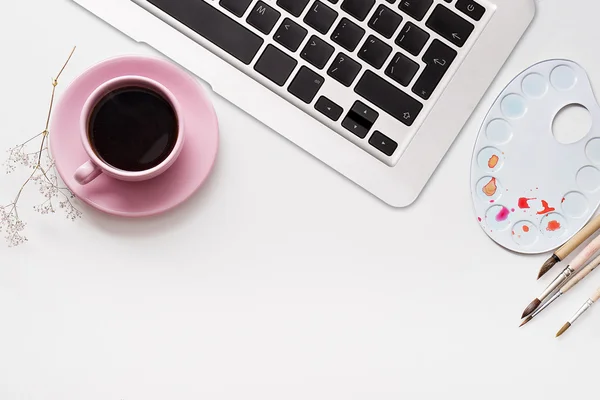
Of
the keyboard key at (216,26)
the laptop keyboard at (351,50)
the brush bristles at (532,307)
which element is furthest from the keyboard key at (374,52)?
the brush bristles at (532,307)

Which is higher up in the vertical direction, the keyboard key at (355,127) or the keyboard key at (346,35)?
the keyboard key at (346,35)

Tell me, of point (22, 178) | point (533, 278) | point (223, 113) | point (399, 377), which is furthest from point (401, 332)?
point (22, 178)

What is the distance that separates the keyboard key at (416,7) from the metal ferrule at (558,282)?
0.32 m

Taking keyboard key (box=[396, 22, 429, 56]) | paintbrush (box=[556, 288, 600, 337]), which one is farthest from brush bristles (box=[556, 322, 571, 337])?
keyboard key (box=[396, 22, 429, 56])

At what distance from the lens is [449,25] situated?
2.43ft

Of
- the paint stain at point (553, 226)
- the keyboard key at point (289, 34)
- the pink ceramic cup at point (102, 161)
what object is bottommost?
the pink ceramic cup at point (102, 161)

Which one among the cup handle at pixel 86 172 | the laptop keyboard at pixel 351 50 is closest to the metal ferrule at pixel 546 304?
the laptop keyboard at pixel 351 50

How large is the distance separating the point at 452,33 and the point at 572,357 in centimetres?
39

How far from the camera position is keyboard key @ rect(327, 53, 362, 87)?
2.40ft

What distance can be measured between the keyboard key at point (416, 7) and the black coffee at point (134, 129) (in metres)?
0.27

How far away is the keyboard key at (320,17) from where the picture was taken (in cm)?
73

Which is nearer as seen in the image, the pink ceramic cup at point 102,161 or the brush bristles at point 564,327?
the pink ceramic cup at point 102,161

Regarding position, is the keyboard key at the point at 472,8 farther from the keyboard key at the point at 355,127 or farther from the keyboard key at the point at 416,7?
the keyboard key at the point at 355,127

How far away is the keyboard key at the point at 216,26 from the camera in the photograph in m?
0.73
